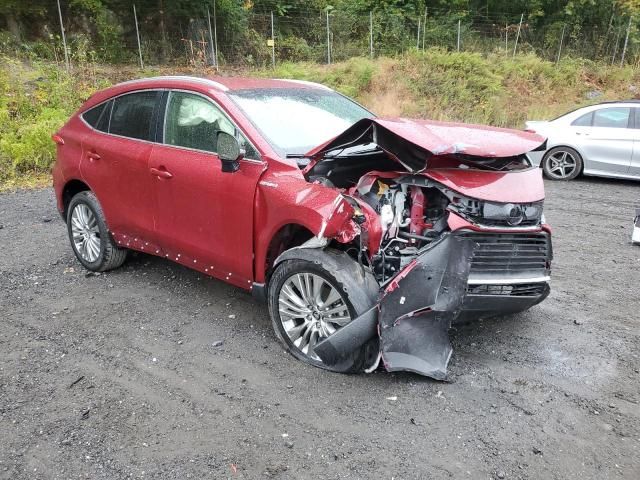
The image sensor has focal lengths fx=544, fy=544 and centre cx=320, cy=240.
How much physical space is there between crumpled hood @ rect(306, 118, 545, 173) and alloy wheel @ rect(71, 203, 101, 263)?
2.61m

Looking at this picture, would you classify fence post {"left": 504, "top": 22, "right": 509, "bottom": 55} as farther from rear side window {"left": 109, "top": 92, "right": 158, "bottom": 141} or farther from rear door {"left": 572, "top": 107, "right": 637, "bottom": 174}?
rear side window {"left": 109, "top": 92, "right": 158, "bottom": 141}

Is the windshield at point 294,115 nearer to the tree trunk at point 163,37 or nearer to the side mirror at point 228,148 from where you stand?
the side mirror at point 228,148

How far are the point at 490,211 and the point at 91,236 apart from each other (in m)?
3.76

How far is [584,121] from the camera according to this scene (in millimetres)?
9625

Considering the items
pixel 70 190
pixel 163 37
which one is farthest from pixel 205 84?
pixel 163 37

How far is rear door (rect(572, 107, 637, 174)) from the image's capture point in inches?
363

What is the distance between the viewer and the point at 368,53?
766 inches

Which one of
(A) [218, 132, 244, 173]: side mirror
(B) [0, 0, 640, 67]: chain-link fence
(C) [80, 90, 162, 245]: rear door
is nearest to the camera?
(A) [218, 132, 244, 173]: side mirror

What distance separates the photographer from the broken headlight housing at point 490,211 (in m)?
3.25

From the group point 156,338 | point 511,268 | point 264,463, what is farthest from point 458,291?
point 156,338

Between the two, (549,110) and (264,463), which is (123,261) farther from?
(549,110)

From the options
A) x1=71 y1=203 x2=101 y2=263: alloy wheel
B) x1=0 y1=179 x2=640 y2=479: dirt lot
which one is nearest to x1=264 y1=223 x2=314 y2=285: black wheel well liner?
x1=0 y1=179 x2=640 y2=479: dirt lot

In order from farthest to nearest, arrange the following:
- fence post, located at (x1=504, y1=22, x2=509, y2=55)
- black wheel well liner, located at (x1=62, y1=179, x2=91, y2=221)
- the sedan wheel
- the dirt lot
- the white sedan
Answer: fence post, located at (x1=504, y1=22, x2=509, y2=55) → the sedan wheel → the white sedan → black wheel well liner, located at (x1=62, y1=179, x2=91, y2=221) → the dirt lot

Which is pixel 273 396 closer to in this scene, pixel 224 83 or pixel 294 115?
pixel 294 115
